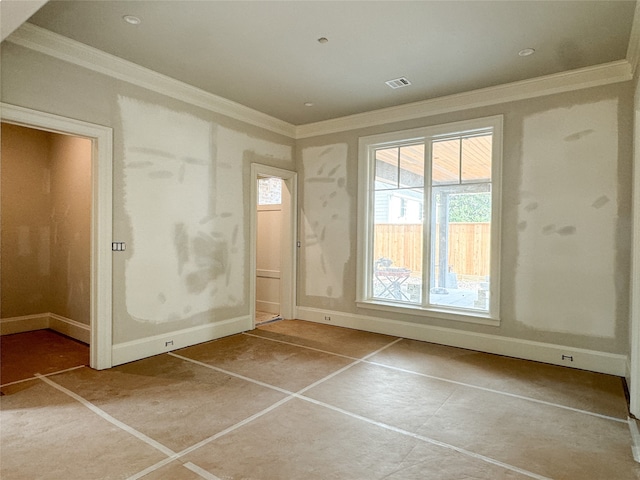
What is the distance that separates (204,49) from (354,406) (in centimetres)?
362

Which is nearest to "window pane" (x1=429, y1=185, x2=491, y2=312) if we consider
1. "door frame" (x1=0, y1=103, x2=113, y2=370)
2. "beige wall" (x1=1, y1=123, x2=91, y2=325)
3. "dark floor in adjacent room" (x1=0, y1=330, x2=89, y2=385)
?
"door frame" (x1=0, y1=103, x2=113, y2=370)

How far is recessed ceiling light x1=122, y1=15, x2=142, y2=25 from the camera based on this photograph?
304 cm

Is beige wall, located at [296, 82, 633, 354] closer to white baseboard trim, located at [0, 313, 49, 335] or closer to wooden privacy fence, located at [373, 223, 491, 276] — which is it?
wooden privacy fence, located at [373, 223, 491, 276]

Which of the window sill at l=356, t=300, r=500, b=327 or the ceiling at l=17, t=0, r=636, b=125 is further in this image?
the window sill at l=356, t=300, r=500, b=327

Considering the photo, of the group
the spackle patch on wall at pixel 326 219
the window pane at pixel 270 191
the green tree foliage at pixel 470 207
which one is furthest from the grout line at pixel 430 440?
the window pane at pixel 270 191

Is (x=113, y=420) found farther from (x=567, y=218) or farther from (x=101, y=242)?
(x=567, y=218)

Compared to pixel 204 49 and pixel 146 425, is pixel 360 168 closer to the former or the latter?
Result: pixel 204 49

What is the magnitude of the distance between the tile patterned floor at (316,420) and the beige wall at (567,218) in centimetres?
52

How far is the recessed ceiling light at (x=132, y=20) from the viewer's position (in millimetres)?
3041

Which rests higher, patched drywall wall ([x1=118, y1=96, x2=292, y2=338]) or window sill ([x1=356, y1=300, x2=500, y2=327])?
patched drywall wall ([x1=118, y1=96, x2=292, y2=338])

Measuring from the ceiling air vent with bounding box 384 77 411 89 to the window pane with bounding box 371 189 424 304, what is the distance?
1.45m

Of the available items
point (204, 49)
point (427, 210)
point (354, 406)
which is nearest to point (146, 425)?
point (354, 406)

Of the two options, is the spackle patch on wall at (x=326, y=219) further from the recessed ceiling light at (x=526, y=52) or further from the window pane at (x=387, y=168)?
the recessed ceiling light at (x=526, y=52)

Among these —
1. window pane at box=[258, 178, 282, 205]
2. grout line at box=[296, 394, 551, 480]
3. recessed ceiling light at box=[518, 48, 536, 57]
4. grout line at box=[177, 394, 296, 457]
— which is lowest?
grout line at box=[296, 394, 551, 480]
